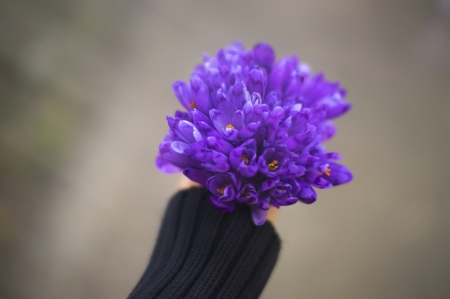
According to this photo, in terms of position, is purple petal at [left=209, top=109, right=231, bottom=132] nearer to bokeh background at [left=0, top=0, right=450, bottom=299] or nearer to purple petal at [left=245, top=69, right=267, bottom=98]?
purple petal at [left=245, top=69, right=267, bottom=98]

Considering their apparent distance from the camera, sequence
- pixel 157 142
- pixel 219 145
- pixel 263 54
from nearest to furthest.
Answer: pixel 219 145 → pixel 263 54 → pixel 157 142

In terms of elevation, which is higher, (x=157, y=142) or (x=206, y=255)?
(x=157, y=142)

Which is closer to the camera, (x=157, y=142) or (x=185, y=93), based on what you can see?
(x=185, y=93)

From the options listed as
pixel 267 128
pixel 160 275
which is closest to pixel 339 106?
pixel 267 128

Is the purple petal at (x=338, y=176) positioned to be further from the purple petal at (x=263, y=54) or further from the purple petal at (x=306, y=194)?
the purple petal at (x=263, y=54)

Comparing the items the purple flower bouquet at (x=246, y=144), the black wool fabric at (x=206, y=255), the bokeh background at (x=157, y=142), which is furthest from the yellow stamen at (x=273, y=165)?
the bokeh background at (x=157, y=142)

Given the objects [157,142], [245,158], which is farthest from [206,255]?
[157,142]

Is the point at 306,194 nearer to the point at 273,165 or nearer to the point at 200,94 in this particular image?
the point at 273,165
